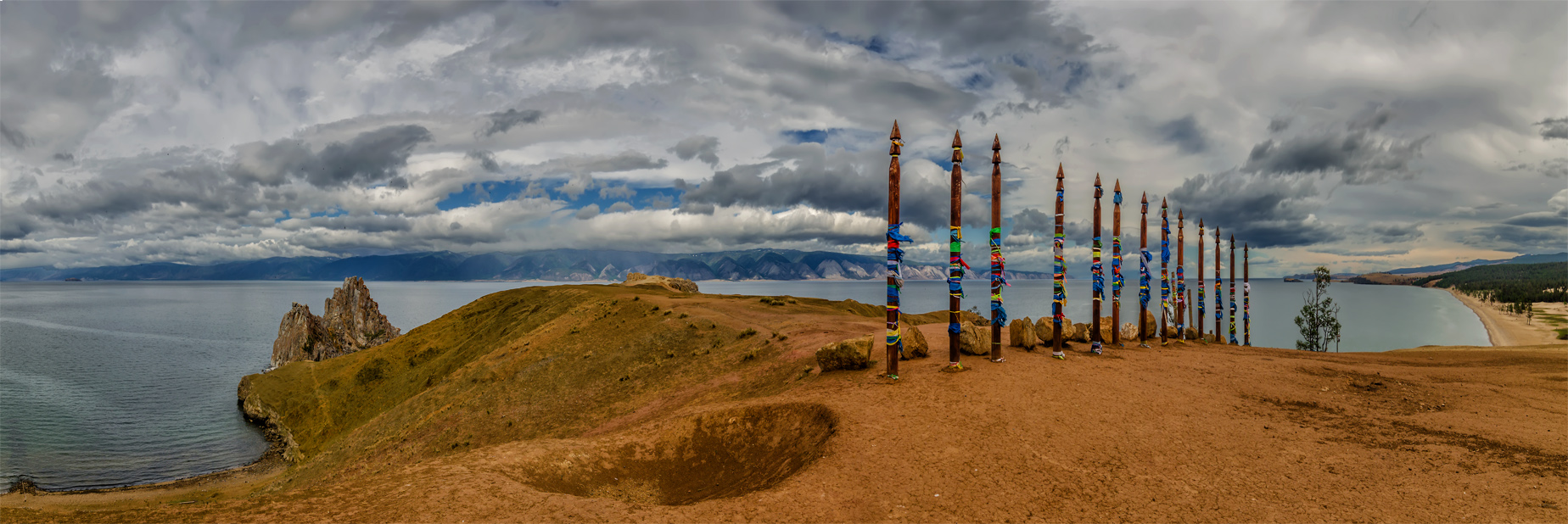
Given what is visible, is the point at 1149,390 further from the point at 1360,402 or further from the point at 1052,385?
the point at 1360,402

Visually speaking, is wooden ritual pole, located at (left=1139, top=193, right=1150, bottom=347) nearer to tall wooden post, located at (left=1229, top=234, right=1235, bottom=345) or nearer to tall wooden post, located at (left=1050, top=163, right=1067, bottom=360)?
tall wooden post, located at (left=1050, top=163, right=1067, bottom=360)

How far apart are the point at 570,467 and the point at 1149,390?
16516mm

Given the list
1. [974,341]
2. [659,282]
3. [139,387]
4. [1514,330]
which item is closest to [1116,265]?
[974,341]

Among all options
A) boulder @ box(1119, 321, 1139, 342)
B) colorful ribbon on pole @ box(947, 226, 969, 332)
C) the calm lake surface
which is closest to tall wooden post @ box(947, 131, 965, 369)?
colorful ribbon on pole @ box(947, 226, 969, 332)

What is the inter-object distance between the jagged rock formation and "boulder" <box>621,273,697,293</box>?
27217mm

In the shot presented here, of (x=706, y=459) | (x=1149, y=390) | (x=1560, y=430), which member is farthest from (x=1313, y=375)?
(x=706, y=459)

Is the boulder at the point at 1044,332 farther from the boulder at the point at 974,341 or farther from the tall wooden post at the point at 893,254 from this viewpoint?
the tall wooden post at the point at 893,254

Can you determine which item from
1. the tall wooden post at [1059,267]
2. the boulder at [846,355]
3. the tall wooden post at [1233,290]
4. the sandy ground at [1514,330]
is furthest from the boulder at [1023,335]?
the sandy ground at [1514,330]

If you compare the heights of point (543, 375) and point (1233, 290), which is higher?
point (1233, 290)

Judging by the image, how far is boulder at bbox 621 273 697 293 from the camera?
5854cm

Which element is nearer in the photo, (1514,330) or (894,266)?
(894,266)

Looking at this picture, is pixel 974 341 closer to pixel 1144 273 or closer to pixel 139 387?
pixel 1144 273

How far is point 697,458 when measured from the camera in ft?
52.1

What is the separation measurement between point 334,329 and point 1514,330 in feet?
599
